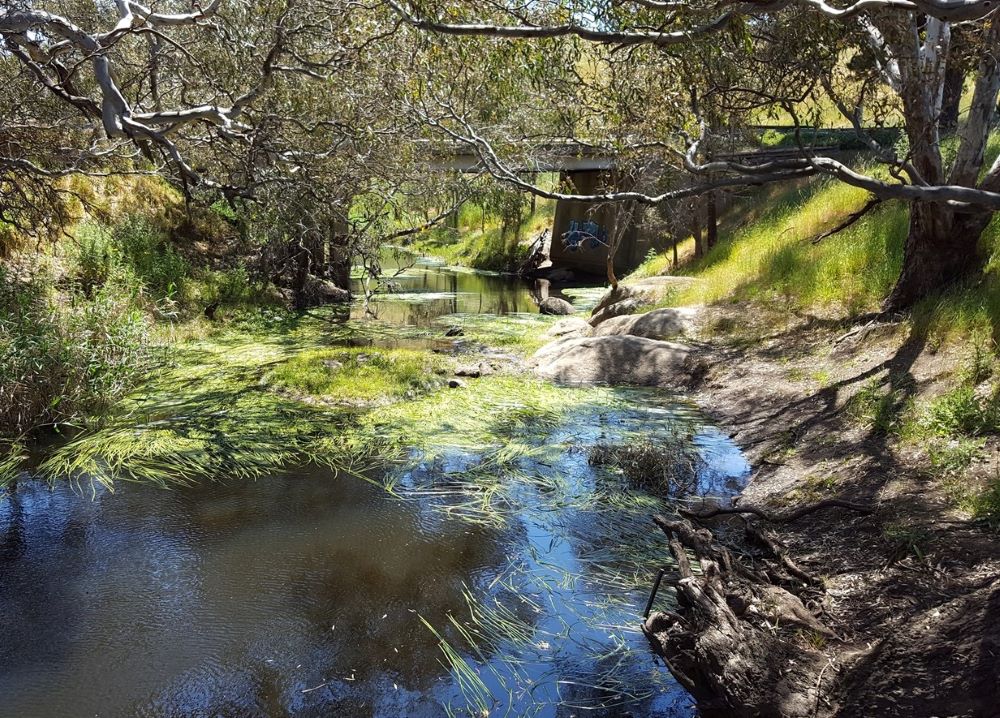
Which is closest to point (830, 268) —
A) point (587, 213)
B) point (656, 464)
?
point (656, 464)

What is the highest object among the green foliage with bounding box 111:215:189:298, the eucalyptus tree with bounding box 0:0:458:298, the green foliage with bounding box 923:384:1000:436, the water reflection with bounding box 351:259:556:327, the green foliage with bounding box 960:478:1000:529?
the eucalyptus tree with bounding box 0:0:458:298

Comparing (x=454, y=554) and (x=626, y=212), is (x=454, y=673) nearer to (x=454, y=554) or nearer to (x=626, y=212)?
(x=454, y=554)

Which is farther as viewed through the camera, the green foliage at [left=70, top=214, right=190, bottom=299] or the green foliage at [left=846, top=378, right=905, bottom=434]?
the green foliage at [left=70, top=214, right=190, bottom=299]

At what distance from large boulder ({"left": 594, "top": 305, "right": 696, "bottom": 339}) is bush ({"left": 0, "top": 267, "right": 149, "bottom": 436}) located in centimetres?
853

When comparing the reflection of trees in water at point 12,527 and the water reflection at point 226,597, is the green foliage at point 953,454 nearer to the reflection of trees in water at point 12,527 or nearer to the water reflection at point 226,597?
the water reflection at point 226,597

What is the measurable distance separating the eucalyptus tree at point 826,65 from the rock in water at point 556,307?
11181 millimetres

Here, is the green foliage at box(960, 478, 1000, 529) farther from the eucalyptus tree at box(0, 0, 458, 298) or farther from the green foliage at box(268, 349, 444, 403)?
the green foliage at box(268, 349, 444, 403)

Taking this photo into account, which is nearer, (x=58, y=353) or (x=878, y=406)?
(x=878, y=406)

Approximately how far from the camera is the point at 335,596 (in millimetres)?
6078

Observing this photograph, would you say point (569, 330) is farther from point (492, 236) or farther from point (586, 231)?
point (492, 236)

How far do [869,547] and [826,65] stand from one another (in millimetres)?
5507

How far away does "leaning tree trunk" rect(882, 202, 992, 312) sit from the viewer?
9.67m

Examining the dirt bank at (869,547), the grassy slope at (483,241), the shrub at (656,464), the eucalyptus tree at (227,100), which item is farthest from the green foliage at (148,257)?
the grassy slope at (483,241)

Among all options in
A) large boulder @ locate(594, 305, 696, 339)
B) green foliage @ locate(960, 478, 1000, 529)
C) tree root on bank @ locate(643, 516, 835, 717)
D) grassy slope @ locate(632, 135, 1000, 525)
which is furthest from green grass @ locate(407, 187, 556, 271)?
tree root on bank @ locate(643, 516, 835, 717)
